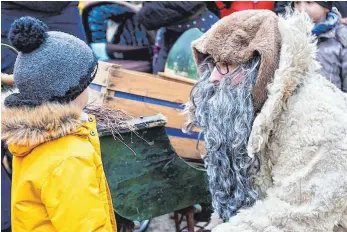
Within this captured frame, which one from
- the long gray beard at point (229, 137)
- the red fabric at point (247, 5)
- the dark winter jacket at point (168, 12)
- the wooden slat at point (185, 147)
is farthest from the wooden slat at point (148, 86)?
the red fabric at point (247, 5)

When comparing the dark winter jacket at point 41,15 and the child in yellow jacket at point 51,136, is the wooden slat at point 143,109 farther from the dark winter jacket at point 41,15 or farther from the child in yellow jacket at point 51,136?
the child in yellow jacket at point 51,136

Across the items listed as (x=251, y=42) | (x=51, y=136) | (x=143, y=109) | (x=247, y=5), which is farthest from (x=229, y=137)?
(x=247, y=5)

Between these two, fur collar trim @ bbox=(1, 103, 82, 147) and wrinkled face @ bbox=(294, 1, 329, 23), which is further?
wrinkled face @ bbox=(294, 1, 329, 23)

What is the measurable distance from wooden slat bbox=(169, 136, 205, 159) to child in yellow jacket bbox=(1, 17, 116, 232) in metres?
1.38

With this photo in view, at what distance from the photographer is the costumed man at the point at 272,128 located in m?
2.06

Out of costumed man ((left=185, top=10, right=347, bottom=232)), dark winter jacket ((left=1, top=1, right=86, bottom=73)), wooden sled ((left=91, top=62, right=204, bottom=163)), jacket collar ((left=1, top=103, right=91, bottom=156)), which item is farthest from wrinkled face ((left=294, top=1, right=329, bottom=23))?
jacket collar ((left=1, top=103, right=91, bottom=156))

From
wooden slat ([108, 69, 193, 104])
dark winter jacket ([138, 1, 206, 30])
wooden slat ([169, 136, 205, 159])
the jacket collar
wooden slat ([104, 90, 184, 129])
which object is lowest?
wooden slat ([169, 136, 205, 159])

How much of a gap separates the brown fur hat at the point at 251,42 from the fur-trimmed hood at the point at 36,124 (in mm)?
628

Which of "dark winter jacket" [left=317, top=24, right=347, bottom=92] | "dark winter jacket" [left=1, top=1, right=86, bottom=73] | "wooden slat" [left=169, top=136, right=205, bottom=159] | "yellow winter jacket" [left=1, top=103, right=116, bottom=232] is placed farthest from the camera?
"dark winter jacket" [left=317, top=24, right=347, bottom=92]

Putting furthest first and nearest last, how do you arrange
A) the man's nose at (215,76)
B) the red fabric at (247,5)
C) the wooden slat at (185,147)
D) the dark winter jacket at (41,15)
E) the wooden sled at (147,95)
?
the red fabric at (247,5)
the dark winter jacket at (41,15)
the wooden slat at (185,147)
the wooden sled at (147,95)
the man's nose at (215,76)

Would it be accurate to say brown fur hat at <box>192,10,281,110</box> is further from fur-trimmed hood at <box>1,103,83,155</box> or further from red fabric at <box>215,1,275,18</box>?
red fabric at <box>215,1,275,18</box>

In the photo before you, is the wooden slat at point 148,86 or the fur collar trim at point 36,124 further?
the wooden slat at point 148,86

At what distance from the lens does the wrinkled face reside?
4.12 metres

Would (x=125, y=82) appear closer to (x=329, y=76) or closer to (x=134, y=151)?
(x=134, y=151)
